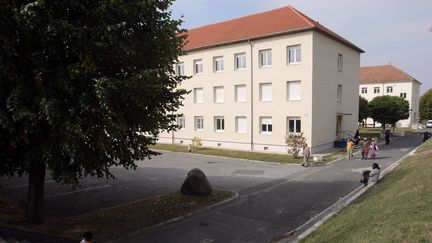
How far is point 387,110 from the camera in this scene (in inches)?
1694

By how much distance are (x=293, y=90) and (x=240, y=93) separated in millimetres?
5418

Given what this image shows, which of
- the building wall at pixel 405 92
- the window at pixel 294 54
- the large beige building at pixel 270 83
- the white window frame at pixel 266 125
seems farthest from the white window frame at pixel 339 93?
the building wall at pixel 405 92

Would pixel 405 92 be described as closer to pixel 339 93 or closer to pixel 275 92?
pixel 339 93

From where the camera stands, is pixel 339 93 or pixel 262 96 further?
pixel 339 93

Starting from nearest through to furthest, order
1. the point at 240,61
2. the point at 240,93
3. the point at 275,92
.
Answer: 1. the point at 275,92
2. the point at 240,61
3. the point at 240,93

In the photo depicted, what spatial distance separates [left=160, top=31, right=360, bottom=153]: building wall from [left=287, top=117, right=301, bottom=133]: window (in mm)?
393

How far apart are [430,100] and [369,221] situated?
82.5 m

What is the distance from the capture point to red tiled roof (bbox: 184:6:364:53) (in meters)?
28.6

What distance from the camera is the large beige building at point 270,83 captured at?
92.3ft

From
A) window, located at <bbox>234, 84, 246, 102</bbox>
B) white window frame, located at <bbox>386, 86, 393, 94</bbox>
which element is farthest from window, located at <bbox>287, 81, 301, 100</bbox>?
white window frame, located at <bbox>386, 86, 393, 94</bbox>

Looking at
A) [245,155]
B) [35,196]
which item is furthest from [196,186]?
[245,155]

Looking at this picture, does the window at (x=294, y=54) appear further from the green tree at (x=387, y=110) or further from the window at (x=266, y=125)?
the green tree at (x=387, y=110)

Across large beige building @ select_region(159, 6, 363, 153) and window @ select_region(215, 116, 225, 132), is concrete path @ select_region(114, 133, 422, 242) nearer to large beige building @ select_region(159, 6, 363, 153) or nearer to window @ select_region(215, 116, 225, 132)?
large beige building @ select_region(159, 6, 363, 153)

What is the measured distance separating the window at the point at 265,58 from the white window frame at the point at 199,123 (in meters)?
8.99
